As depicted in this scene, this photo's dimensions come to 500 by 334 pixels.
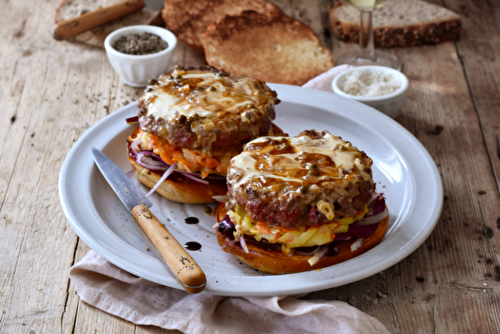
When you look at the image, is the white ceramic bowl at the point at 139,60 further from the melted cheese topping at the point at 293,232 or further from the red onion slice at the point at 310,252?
the red onion slice at the point at 310,252

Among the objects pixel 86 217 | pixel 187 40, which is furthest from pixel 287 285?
pixel 187 40

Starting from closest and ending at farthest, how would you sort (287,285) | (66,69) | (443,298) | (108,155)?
(287,285)
(443,298)
(108,155)
(66,69)

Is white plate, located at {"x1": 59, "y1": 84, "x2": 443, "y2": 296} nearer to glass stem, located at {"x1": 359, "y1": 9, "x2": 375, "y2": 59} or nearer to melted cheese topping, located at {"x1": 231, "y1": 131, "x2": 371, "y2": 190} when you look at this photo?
melted cheese topping, located at {"x1": 231, "y1": 131, "x2": 371, "y2": 190}

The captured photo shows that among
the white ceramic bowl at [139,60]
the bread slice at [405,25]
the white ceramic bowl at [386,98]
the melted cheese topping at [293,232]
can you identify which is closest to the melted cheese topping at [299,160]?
the melted cheese topping at [293,232]

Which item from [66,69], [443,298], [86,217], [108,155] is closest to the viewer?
[443,298]

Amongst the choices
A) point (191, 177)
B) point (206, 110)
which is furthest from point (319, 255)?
point (206, 110)

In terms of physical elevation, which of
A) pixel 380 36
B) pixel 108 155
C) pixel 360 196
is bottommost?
pixel 380 36

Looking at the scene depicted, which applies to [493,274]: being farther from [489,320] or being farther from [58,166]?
[58,166]
